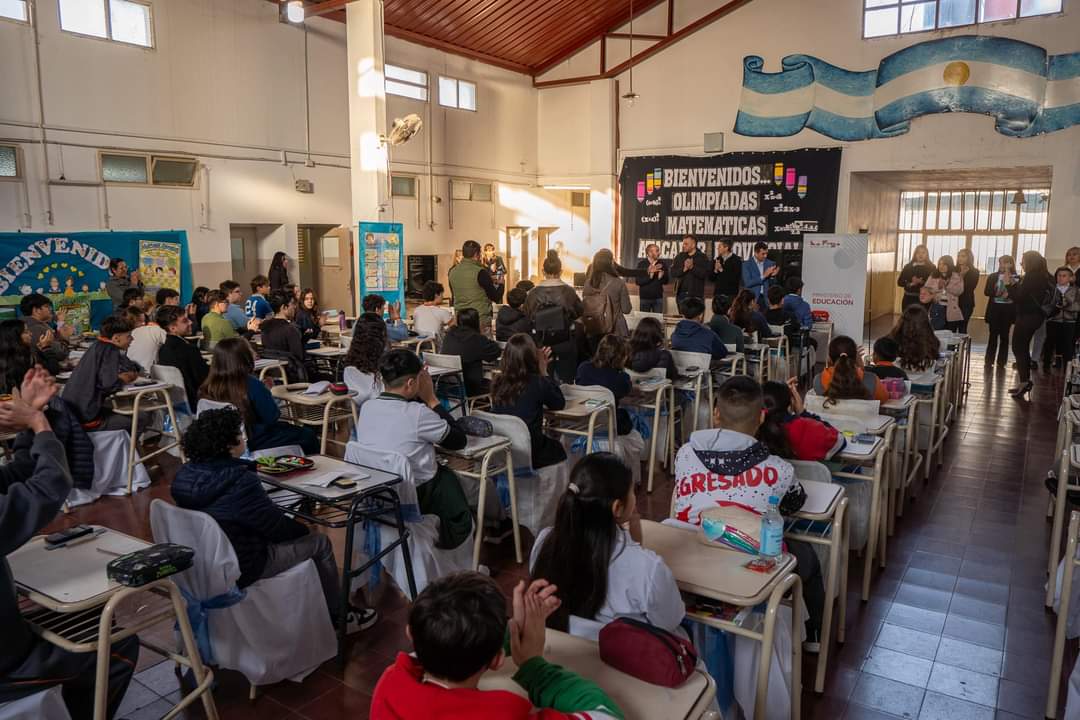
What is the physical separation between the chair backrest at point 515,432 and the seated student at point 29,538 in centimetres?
198

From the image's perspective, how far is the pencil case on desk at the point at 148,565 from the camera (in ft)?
6.81

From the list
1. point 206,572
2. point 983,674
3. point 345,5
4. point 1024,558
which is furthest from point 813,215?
point 206,572

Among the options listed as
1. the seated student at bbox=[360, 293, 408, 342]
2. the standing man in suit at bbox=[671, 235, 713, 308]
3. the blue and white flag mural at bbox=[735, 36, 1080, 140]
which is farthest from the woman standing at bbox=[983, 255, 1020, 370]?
the seated student at bbox=[360, 293, 408, 342]

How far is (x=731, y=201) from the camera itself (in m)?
13.5

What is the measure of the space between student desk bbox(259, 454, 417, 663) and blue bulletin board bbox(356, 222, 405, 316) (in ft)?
22.9

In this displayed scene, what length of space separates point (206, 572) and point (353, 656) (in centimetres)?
85

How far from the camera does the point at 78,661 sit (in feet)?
7.14

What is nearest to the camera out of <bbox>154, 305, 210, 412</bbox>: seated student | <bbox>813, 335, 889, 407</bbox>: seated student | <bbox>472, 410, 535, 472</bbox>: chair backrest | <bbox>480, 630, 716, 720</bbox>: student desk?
<bbox>480, 630, 716, 720</bbox>: student desk

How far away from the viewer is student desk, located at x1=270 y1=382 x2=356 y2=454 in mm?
4723

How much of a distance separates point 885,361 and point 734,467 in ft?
9.42

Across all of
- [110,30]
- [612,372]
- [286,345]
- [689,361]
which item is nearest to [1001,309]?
[689,361]

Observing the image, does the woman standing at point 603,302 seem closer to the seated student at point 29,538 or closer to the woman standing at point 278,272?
the seated student at point 29,538

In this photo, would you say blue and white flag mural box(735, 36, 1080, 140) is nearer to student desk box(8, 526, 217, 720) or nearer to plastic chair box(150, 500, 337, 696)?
plastic chair box(150, 500, 337, 696)

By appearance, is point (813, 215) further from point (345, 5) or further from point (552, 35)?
point (345, 5)
